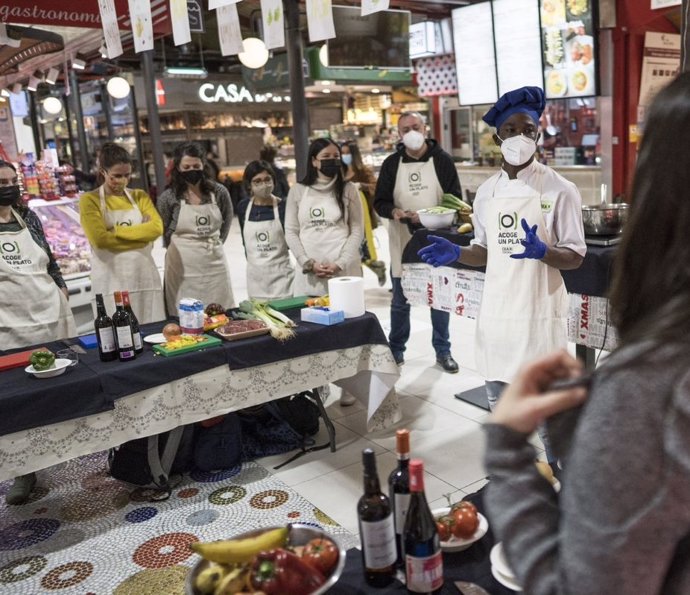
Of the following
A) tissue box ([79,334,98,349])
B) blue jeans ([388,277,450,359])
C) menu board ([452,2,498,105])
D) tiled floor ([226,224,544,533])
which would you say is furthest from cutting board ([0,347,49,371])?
menu board ([452,2,498,105])

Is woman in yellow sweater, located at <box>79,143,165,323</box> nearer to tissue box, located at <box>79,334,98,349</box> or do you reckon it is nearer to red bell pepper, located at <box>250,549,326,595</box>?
tissue box, located at <box>79,334,98,349</box>

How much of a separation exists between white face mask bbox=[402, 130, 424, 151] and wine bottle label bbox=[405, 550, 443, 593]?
12.6 ft

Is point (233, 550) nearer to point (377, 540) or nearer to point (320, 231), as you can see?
point (377, 540)

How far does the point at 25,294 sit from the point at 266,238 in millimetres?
1544

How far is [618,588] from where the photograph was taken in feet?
2.52

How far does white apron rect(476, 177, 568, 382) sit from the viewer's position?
285 cm

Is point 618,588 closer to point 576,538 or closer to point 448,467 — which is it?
point 576,538

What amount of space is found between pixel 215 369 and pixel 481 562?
200 centimetres

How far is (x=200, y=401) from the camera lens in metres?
3.21

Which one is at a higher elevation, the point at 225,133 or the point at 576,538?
the point at 225,133

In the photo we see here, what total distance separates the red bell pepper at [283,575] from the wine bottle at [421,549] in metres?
0.18

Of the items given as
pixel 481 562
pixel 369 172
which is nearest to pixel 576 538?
pixel 481 562

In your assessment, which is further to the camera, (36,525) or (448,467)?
(448,467)

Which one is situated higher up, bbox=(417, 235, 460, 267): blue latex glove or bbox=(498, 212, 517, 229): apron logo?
bbox=(498, 212, 517, 229): apron logo
